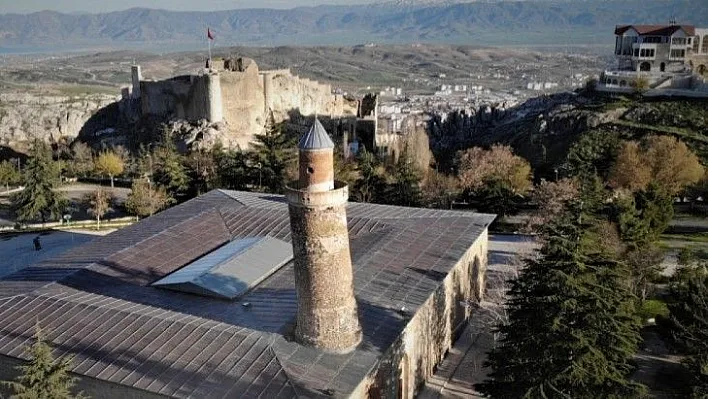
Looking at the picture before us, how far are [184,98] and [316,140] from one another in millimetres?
49810

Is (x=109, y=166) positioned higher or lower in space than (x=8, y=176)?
higher

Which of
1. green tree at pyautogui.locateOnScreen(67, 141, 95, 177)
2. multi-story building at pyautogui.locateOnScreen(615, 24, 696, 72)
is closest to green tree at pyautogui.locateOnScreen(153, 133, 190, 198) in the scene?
green tree at pyautogui.locateOnScreen(67, 141, 95, 177)

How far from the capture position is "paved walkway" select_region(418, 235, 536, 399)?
20875 millimetres

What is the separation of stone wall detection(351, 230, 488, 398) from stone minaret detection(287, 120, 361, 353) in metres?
1.78

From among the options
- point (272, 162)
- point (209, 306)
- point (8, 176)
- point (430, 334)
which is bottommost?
point (8, 176)

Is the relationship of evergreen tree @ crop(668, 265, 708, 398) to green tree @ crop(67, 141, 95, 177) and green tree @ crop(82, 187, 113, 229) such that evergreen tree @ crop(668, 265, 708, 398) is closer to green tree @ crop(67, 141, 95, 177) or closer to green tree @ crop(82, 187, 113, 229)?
green tree @ crop(82, 187, 113, 229)

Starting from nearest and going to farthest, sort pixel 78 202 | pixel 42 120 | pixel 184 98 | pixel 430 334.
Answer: pixel 430 334
pixel 78 202
pixel 184 98
pixel 42 120

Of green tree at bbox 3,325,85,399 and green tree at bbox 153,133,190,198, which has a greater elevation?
green tree at bbox 3,325,85,399

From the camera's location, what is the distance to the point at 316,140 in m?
15.3

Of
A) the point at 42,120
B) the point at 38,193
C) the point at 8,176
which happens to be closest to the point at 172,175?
the point at 38,193

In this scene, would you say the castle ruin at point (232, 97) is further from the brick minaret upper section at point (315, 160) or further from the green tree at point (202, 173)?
the brick minaret upper section at point (315, 160)

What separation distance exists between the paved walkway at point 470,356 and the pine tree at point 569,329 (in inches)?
158

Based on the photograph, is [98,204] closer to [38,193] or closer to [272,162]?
[38,193]

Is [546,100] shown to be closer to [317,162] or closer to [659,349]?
[659,349]
